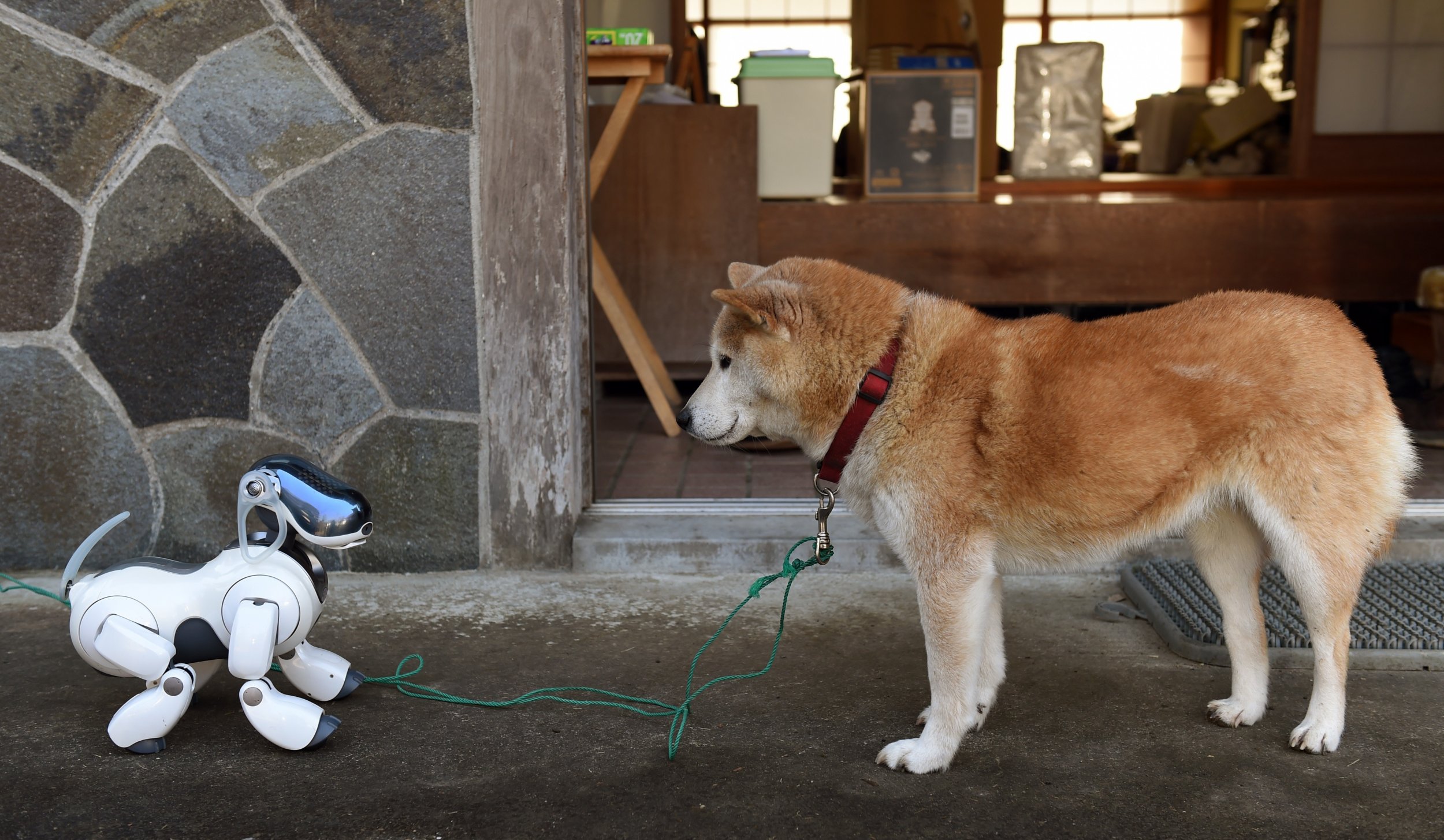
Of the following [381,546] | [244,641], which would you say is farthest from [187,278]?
[244,641]

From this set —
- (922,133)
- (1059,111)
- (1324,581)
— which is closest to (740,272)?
(1324,581)

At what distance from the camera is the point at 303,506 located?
107 inches

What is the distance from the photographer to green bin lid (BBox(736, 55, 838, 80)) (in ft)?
21.0

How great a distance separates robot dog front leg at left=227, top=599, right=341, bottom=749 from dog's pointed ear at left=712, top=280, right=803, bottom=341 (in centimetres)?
128

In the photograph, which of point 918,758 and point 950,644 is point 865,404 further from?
point 918,758

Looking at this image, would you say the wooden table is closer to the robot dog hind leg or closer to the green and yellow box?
the green and yellow box

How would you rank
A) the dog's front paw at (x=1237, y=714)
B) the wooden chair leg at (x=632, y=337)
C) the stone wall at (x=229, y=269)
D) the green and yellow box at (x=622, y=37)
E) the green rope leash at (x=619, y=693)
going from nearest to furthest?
the dog's front paw at (x=1237, y=714) < the green rope leash at (x=619, y=693) < the stone wall at (x=229, y=269) < the green and yellow box at (x=622, y=37) < the wooden chair leg at (x=632, y=337)

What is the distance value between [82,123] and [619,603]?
2308mm

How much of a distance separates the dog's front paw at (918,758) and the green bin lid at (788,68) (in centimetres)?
456

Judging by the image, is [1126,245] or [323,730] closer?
[323,730]

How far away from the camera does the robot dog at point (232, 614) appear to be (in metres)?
2.66

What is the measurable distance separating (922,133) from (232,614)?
5072 mm

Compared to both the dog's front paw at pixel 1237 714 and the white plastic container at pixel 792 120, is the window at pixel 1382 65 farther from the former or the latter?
the dog's front paw at pixel 1237 714

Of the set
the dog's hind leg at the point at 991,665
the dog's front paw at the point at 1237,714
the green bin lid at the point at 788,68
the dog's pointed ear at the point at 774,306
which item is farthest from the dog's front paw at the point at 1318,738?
the green bin lid at the point at 788,68
